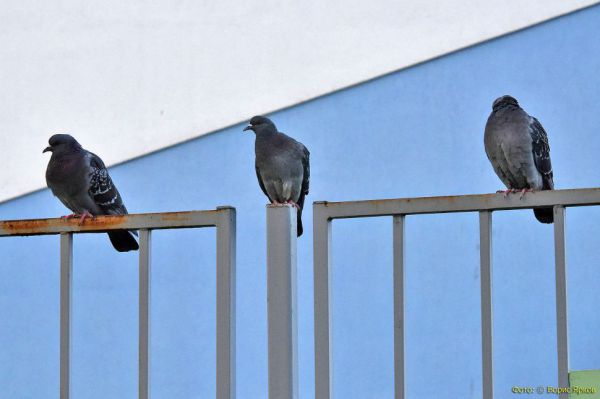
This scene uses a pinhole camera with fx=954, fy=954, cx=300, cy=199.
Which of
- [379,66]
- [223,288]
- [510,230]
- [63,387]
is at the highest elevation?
[379,66]

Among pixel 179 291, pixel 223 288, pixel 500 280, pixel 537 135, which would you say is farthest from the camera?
pixel 179 291

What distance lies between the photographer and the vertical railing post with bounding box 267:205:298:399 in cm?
166

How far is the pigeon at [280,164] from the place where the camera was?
3697 millimetres

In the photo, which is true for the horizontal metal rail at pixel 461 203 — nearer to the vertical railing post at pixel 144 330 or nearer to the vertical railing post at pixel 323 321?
the vertical railing post at pixel 323 321

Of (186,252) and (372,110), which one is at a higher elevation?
(372,110)

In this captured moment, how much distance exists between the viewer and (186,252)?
4914 mm

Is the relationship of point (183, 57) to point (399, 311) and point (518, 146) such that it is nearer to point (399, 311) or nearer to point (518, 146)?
point (518, 146)

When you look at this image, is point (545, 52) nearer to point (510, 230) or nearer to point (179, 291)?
point (510, 230)

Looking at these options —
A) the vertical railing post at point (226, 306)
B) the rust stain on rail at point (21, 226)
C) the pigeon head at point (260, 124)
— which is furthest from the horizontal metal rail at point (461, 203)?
the pigeon head at point (260, 124)

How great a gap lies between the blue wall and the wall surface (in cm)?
10

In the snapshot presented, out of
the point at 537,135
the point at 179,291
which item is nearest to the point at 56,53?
the point at 179,291

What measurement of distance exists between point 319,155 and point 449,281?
932 mm

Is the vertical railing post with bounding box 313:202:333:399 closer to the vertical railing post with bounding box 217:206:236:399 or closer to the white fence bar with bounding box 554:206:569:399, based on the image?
the vertical railing post with bounding box 217:206:236:399

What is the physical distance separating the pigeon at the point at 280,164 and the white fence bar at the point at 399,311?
6.76 ft
